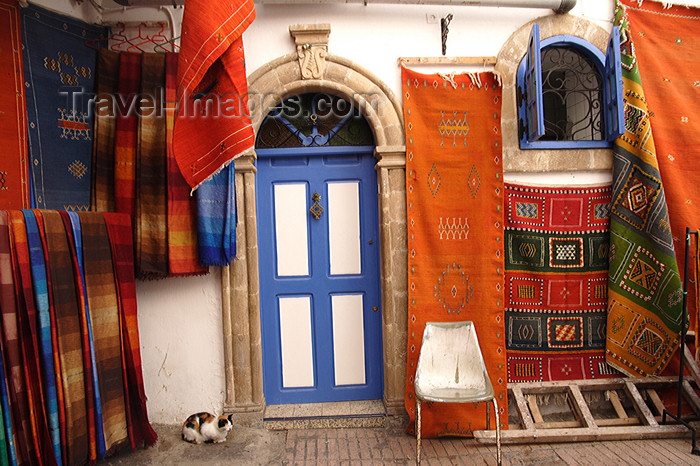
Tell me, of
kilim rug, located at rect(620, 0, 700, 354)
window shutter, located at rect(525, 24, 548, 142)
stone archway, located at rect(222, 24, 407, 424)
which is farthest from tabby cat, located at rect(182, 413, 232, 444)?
kilim rug, located at rect(620, 0, 700, 354)

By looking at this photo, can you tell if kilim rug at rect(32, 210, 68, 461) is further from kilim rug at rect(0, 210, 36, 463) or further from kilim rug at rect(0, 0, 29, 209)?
kilim rug at rect(0, 0, 29, 209)

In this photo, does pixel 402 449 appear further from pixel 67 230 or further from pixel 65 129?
pixel 65 129

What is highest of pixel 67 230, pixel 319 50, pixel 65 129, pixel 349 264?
pixel 319 50

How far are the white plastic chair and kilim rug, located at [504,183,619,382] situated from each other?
57 cm

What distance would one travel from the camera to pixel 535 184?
11.3ft

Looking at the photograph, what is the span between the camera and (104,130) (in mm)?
3121

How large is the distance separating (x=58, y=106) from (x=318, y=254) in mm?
2323

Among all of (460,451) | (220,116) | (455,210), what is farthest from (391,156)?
(460,451)

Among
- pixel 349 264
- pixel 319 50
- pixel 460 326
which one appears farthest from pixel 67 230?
pixel 460 326

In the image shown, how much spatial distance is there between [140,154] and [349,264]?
1953 millimetres

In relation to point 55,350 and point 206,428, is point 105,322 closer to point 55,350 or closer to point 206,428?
point 55,350

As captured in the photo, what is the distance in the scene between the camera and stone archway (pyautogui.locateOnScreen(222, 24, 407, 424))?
3250 millimetres

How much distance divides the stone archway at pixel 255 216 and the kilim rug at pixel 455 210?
0.12m

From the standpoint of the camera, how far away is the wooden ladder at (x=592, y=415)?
120 inches
